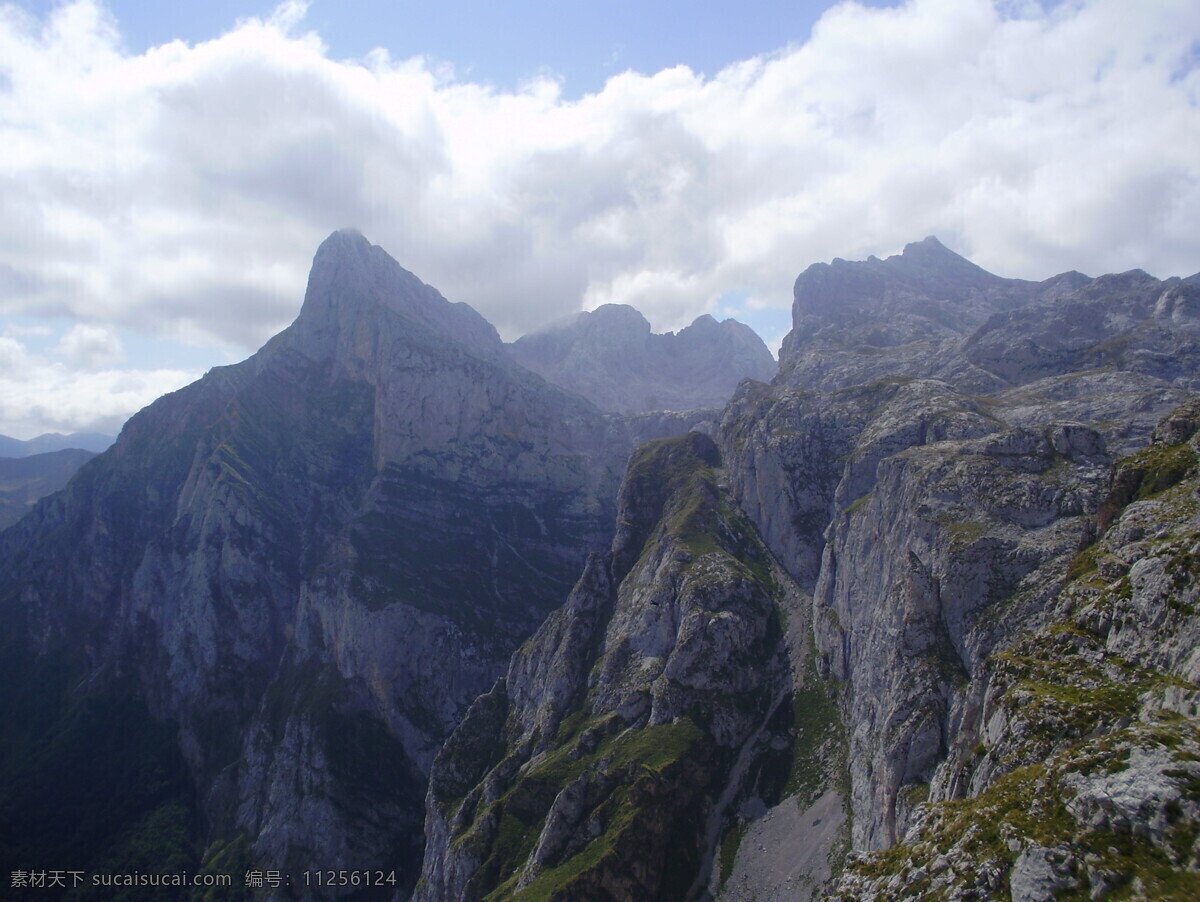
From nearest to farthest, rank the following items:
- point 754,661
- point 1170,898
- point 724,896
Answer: point 1170,898 < point 724,896 < point 754,661

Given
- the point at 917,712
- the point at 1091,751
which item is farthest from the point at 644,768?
the point at 1091,751

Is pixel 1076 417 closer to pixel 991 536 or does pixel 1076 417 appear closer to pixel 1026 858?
pixel 991 536

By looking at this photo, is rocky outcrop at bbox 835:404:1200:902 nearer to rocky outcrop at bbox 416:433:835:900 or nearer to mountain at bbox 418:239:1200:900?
mountain at bbox 418:239:1200:900

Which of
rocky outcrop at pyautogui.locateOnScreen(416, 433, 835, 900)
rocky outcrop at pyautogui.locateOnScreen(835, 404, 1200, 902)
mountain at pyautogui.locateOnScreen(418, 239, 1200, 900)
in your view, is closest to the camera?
rocky outcrop at pyautogui.locateOnScreen(835, 404, 1200, 902)

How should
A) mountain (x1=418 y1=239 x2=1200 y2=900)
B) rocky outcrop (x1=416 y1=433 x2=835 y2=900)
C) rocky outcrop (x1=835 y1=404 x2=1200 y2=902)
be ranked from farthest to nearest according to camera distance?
rocky outcrop (x1=416 y1=433 x2=835 y2=900), mountain (x1=418 y1=239 x2=1200 y2=900), rocky outcrop (x1=835 y1=404 x2=1200 y2=902)

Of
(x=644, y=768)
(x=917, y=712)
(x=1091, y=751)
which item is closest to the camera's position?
(x=1091, y=751)

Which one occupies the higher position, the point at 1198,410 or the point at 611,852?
the point at 1198,410

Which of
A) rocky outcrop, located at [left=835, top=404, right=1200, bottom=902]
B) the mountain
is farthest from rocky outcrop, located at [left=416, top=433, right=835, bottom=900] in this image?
rocky outcrop, located at [left=835, top=404, right=1200, bottom=902]

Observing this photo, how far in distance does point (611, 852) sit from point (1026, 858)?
115 meters

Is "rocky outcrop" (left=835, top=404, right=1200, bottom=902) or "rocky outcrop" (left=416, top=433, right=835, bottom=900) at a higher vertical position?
"rocky outcrop" (left=835, top=404, right=1200, bottom=902)

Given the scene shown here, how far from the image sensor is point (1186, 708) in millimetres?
47000

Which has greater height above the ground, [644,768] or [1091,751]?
[1091,751]

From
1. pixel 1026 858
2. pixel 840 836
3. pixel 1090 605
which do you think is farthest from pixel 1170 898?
pixel 840 836

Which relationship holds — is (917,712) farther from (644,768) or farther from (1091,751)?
(1091,751)
